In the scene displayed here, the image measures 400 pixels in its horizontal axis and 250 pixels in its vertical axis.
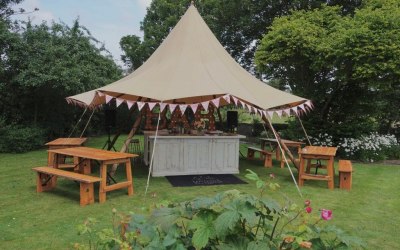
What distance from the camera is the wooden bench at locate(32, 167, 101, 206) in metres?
5.14

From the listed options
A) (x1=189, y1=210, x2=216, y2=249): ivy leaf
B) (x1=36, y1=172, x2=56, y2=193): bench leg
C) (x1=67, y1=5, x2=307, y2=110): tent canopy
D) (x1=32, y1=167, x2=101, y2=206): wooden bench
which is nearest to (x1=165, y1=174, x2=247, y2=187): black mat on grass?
(x1=67, y1=5, x2=307, y2=110): tent canopy

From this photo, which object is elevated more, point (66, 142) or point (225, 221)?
point (225, 221)

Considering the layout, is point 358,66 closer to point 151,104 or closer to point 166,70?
point 166,70

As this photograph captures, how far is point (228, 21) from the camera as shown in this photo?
17.6 m

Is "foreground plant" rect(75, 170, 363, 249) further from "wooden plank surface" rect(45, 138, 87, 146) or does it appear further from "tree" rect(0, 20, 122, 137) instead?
"tree" rect(0, 20, 122, 137)

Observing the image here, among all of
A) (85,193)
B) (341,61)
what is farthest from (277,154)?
(85,193)

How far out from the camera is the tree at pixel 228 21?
16.1m

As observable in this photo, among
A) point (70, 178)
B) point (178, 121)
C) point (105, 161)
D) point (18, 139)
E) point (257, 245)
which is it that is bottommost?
point (70, 178)

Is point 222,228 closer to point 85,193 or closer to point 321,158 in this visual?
point 85,193

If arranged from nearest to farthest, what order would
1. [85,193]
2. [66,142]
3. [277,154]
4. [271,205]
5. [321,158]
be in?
[271,205] < [85,193] < [321,158] < [66,142] < [277,154]

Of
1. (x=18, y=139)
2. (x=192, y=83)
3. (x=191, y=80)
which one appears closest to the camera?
(x=192, y=83)

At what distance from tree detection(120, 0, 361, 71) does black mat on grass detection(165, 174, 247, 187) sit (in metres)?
8.98

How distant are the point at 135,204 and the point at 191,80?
107 inches

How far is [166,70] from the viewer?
735cm
